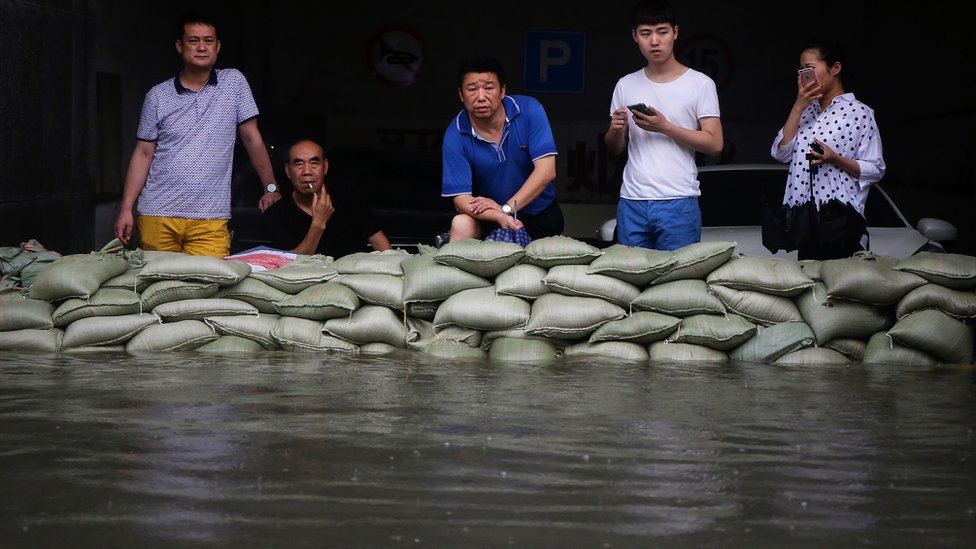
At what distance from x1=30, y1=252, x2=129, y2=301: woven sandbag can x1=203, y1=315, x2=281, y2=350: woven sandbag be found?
0.50 metres

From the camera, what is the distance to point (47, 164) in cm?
889

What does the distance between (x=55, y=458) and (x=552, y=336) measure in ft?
8.46

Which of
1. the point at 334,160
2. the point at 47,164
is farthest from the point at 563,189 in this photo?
the point at 47,164

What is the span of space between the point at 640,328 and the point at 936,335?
Result: 1.26 metres

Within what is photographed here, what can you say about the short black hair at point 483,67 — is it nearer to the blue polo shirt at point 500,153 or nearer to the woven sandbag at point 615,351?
the blue polo shirt at point 500,153

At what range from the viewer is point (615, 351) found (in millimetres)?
6359

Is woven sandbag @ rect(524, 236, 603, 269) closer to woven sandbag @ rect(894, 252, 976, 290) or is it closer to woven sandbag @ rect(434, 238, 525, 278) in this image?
woven sandbag @ rect(434, 238, 525, 278)

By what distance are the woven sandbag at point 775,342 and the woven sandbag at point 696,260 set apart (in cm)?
36

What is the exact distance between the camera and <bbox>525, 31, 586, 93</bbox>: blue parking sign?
16547 mm

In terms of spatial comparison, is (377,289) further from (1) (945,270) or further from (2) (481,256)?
(1) (945,270)

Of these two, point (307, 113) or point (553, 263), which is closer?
point (553, 263)

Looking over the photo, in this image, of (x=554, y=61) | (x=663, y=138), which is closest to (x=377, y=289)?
(x=663, y=138)

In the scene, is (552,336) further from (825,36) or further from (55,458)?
(825,36)

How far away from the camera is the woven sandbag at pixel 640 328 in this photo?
249 inches
